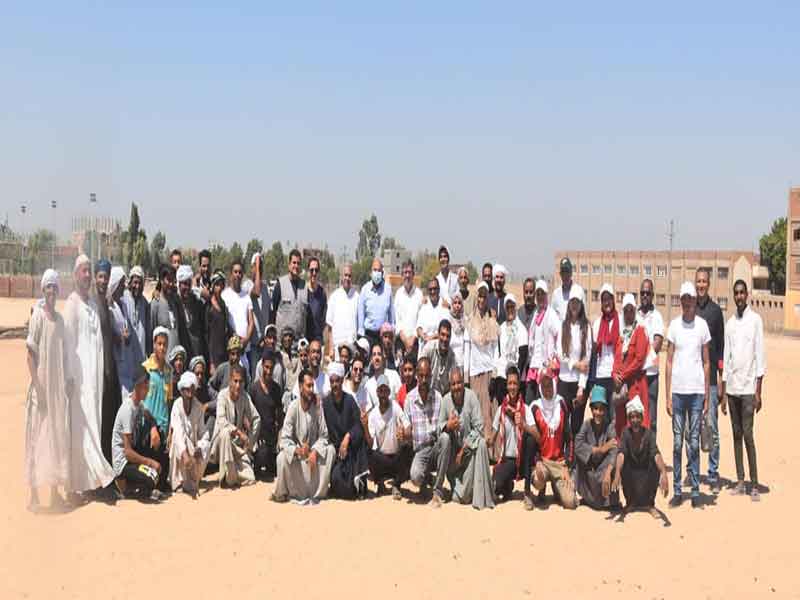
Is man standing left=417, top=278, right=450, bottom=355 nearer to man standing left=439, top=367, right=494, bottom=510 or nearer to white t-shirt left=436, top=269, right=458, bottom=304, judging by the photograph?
white t-shirt left=436, top=269, right=458, bottom=304

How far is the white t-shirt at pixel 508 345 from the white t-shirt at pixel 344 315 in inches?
67.1

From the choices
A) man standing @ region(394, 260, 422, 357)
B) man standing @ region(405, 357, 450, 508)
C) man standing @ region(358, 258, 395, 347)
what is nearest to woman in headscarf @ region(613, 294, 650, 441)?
man standing @ region(405, 357, 450, 508)

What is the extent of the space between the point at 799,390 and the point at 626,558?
13.0m

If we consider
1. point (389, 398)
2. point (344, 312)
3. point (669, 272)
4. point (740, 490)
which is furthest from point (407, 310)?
point (669, 272)

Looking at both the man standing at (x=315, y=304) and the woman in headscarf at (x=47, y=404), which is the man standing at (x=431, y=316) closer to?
the man standing at (x=315, y=304)

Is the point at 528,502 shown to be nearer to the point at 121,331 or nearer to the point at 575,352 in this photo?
the point at 575,352

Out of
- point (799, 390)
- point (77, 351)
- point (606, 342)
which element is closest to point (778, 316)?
point (799, 390)

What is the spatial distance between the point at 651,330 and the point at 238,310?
420 centimetres

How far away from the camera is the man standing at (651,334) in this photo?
8594 millimetres

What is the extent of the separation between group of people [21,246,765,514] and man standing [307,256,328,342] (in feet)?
1.86

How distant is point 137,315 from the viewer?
27.9 ft

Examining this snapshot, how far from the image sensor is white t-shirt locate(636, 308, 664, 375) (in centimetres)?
855


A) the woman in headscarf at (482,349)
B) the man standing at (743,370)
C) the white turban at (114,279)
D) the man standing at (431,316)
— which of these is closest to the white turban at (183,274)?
the white turban at (114,279)

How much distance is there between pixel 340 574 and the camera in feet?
20.5
